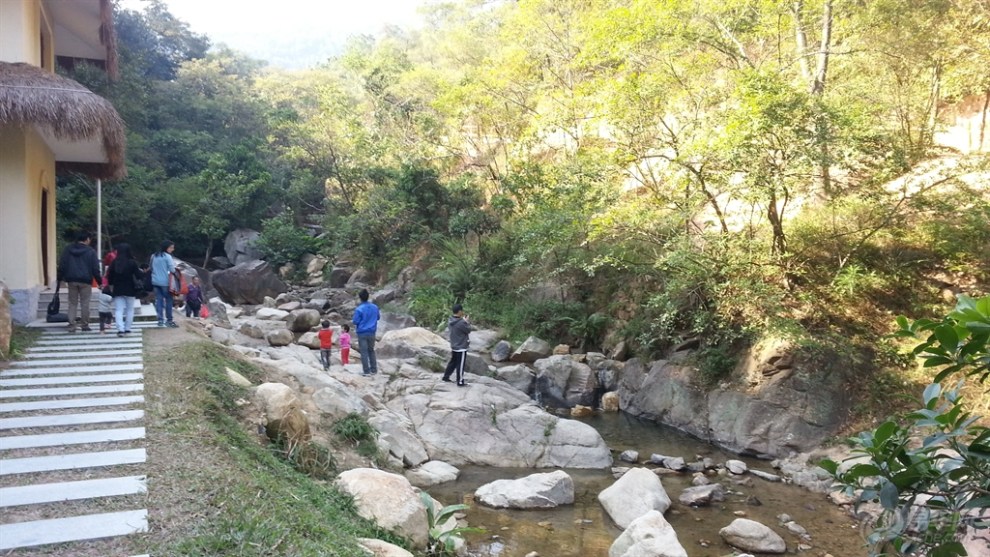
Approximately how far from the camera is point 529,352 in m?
15.1

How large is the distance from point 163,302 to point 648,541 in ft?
26.4

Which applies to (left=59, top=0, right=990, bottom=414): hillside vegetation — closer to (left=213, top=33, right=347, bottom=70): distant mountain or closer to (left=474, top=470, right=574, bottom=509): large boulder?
(left=474, top=470, right=574, bottom=509): large boulder

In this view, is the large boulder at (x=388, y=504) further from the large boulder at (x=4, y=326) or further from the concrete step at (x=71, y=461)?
the large boulder at (x=4, y=326)

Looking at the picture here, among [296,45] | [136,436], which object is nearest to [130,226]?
[136,436]

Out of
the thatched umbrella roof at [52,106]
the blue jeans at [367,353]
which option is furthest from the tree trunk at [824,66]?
the thatched umbrella roof at [52,106]

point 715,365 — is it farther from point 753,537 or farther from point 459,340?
point 753,537

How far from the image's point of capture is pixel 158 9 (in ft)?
138

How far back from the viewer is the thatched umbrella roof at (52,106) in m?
8.51

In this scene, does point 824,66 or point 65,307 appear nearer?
point 65,307

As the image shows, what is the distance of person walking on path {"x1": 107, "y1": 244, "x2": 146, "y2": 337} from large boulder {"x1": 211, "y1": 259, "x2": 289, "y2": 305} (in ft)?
45.4

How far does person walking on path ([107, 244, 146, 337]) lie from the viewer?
8.92m

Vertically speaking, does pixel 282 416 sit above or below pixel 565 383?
above

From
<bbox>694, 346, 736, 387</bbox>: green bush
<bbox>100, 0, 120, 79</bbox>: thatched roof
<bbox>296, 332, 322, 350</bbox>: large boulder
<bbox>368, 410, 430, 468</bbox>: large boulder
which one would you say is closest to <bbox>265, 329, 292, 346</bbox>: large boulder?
<bbox>296, 332, 322, 350</bbox>: large boulder

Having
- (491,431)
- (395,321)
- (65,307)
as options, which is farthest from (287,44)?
(491,431)
